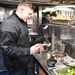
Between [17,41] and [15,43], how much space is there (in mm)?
47

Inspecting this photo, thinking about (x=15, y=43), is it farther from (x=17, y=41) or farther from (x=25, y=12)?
(x=25, y=12)

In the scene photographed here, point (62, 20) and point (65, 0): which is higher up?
point (65, 0)

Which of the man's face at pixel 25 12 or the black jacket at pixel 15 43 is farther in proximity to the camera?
the man's face at pixel 25 12

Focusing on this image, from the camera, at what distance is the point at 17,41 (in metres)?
2.13

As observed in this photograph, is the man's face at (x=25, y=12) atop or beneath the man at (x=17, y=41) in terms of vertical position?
atop

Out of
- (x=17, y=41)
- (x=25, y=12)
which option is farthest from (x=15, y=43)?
(x=25, y=12)

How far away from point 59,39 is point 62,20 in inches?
13.3

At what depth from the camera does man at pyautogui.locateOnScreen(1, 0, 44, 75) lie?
6.46ft

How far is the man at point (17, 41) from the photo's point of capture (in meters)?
1.97

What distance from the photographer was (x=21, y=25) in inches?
87.0

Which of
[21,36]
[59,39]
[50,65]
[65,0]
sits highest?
[65,0]

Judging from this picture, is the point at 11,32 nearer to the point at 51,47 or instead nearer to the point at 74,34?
the point at 74,34

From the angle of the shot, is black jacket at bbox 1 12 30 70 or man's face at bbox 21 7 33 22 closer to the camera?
black jacket at bbox 1 12 30 70

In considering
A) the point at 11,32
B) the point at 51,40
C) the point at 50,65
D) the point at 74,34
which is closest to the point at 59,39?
the point at 51,40
